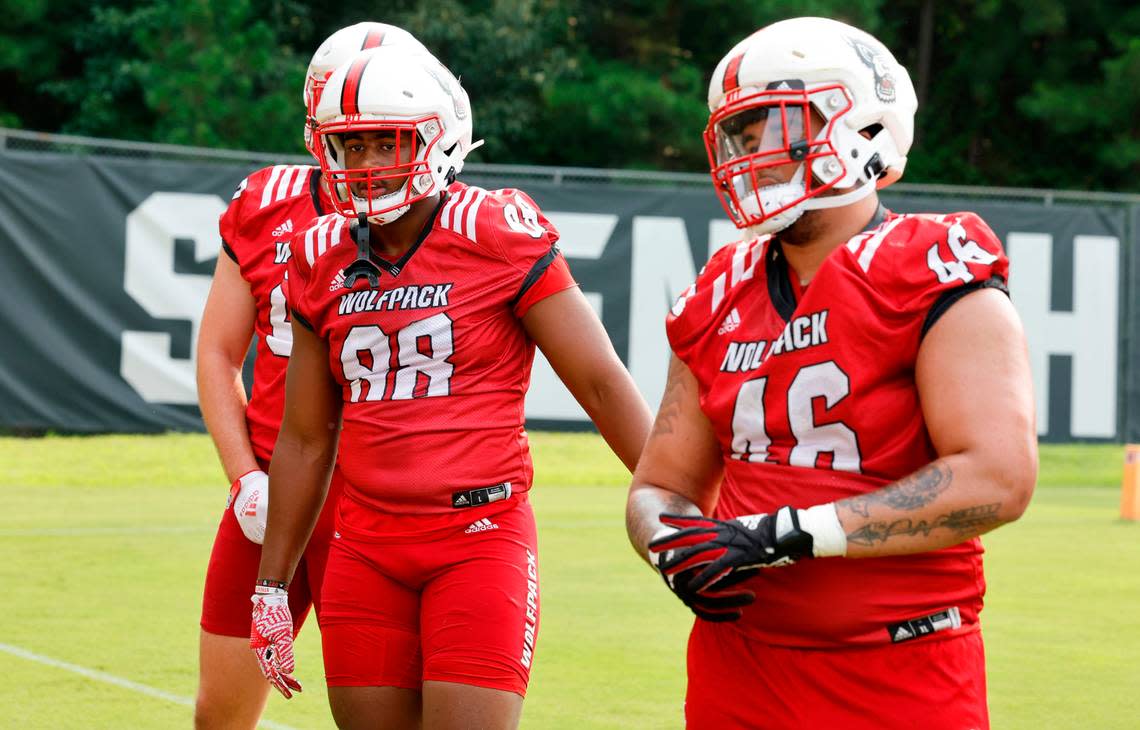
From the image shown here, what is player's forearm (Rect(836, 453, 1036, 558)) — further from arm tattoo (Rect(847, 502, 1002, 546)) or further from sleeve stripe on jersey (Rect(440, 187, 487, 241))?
sleeve stripe on jersey (Rect(440, 187, 487, 241))

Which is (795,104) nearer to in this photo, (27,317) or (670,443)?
(670,443)

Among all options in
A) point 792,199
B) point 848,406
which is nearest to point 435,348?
point 792,199

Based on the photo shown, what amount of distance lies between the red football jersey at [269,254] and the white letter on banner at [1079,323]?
1193cm

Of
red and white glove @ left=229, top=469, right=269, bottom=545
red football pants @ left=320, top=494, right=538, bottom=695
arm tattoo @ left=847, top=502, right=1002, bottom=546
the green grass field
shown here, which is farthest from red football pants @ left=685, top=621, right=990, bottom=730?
the green grass field

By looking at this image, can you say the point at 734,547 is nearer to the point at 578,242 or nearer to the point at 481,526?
the point at 481,526

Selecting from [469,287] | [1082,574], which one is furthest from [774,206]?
[1082,574]

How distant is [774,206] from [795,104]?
18 centimetres

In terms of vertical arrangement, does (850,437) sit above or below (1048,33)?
above

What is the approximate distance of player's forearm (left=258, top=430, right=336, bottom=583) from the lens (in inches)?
155

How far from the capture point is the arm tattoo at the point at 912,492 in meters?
2.54

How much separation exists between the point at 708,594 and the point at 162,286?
11.7 m

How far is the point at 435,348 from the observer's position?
3.78 metres

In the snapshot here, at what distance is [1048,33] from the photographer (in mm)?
26109

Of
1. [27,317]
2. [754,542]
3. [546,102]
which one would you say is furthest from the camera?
[546,102]
